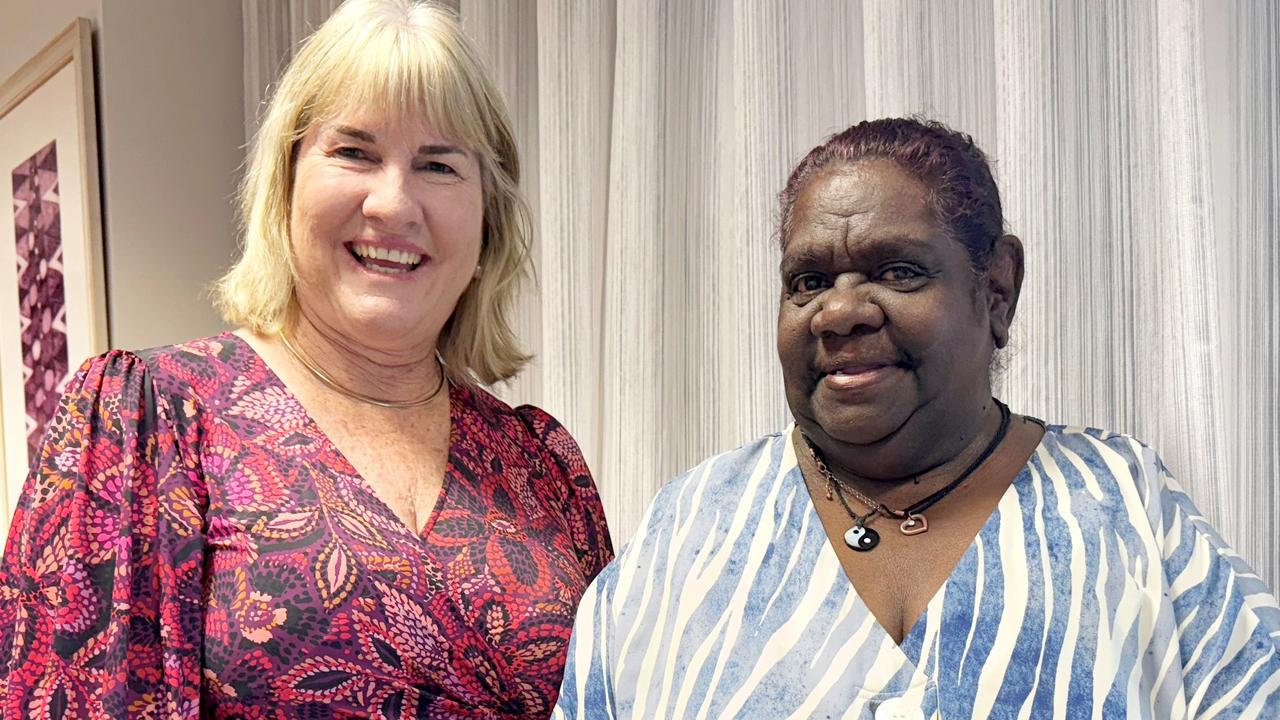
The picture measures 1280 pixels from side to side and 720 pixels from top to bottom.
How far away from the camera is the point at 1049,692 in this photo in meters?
0.91

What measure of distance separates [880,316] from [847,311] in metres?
0.03

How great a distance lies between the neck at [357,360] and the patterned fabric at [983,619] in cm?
47

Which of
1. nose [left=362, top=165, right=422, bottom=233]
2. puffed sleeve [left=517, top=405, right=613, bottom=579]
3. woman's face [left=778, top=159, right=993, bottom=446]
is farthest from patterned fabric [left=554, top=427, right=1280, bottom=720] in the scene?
nose [left=362, top=165, right=422, bottom=233]

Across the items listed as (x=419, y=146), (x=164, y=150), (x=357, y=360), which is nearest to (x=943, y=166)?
(x=419, y=146)

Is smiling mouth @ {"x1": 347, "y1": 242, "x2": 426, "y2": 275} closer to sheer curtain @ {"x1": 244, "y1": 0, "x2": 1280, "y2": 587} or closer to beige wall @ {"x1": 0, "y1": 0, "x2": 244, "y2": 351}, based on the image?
sheer curtain @ {"x1": 244, "y1": 0, "x2": 1280, "y2": 587}

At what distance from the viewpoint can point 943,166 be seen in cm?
101

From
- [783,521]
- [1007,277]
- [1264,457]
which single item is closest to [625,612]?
[783,521]

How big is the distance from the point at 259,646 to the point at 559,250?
84 centimetres

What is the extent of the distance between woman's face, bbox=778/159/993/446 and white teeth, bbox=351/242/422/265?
523 mm

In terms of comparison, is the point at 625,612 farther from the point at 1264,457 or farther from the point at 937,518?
the point at 1264,457

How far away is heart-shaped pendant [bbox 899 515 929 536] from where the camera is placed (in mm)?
1008

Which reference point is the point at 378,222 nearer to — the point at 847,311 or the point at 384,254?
the point at 384,254

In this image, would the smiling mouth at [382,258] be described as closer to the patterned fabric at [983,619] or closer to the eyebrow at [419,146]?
the eyebrow at [419,146]

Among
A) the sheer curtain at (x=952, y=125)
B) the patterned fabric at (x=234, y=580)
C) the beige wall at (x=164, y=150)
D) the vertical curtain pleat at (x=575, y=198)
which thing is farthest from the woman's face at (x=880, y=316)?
the beige wall at (x=164, y=150)
